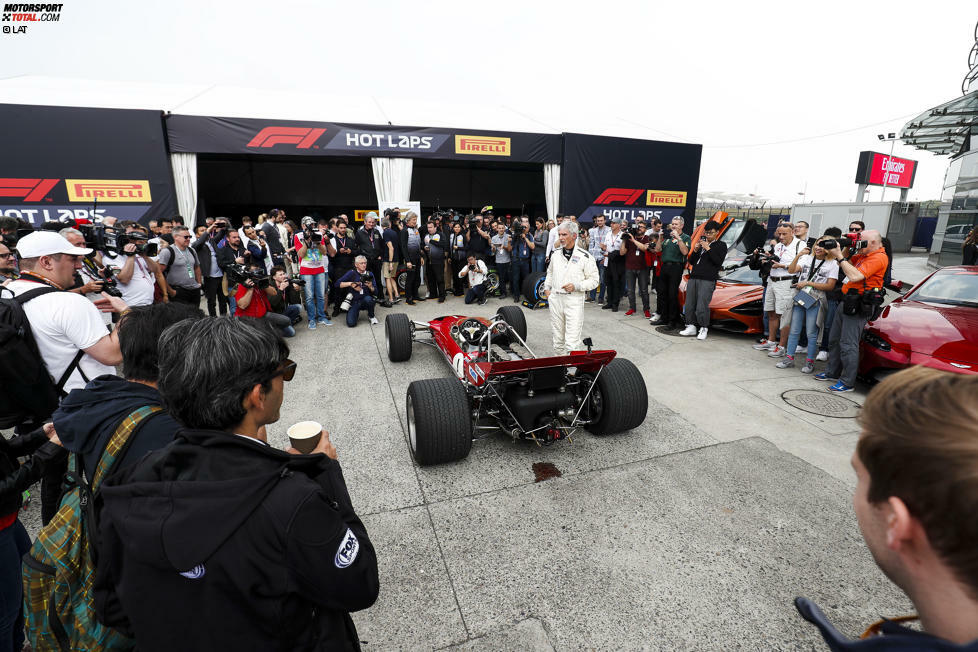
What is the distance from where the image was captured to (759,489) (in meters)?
3.28

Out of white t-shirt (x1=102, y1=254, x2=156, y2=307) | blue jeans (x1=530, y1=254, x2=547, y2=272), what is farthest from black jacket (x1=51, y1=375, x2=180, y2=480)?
blue jeans (x1=530, y1=254, x2=547, y2=272)

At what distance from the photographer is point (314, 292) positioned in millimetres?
8109

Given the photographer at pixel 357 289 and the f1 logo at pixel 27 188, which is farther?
the f1 logo at pixel 27 188

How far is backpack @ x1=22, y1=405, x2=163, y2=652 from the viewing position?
137cm

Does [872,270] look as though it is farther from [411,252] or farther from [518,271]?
[411,252]

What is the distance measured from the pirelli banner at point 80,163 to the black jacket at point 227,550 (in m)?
12.1

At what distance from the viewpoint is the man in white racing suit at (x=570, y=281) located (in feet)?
18.2

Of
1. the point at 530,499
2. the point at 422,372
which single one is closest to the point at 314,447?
the point at 530,499

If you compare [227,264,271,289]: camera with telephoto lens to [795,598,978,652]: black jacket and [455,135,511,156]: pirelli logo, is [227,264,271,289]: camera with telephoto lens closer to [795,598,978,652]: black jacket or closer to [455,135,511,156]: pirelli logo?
[795,598,978,652]: black jacket

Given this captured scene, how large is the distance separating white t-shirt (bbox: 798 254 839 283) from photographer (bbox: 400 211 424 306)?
7062mm

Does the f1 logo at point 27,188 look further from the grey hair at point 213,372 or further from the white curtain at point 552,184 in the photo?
the grey hair at point 213,372

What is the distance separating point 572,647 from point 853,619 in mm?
1444

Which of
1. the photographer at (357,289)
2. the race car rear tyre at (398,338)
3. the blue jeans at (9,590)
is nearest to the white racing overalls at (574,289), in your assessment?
the race car rear tyre at (398,338)

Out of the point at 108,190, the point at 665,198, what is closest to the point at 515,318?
the point at 108,190
